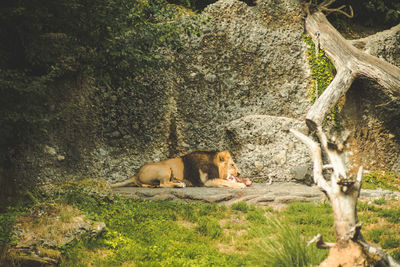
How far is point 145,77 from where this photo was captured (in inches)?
374

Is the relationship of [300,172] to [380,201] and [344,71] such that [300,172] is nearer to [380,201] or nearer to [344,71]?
[380,201]

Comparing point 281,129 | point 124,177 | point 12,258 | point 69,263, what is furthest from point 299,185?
point 12,258

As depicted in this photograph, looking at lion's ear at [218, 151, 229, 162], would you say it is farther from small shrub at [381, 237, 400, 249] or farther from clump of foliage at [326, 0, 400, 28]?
clump of foliage at [326, 0, 400, 28]

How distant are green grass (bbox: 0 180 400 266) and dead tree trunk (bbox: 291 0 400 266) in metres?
0.56

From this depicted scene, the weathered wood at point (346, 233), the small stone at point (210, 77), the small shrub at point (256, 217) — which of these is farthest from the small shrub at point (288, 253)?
the small stone at point (210, 77)

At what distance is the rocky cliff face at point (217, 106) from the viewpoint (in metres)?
8.95

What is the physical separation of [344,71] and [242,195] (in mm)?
4778

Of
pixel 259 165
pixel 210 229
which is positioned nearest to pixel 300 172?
pixel 259 165

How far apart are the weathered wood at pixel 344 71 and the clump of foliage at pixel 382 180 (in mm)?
2352

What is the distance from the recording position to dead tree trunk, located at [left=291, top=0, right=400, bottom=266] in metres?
3.28

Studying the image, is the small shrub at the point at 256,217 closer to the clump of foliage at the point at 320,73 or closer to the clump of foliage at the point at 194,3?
the clump of foliage at the point at 320,73

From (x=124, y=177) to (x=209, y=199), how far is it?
302cm

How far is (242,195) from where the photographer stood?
753 cm

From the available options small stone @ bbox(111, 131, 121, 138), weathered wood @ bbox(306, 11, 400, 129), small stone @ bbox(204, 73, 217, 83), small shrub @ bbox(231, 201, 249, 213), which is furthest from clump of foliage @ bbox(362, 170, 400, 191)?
small stone @ bbox(111, 131, 121, 138)
